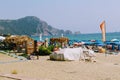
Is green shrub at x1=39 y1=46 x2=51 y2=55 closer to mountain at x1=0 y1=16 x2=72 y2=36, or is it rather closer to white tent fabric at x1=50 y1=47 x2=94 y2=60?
white tent fabric at x1=50 y1=47 x2=94 y2=60

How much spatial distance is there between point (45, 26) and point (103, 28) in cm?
16154

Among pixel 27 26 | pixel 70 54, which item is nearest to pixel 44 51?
pixel 70 54

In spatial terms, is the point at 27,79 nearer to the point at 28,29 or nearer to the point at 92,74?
the point at 92,74

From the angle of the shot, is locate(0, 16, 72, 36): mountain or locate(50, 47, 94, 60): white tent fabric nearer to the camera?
locate(50, 47, 94, 60): white tent fabric

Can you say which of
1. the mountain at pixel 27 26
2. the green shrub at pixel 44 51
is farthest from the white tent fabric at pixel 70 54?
the mountain at pixel 27 26

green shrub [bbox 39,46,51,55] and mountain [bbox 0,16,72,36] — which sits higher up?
mountain [bbox 0,16,72,36]

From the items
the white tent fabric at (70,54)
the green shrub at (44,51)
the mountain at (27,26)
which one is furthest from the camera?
the mountain at (27,26)

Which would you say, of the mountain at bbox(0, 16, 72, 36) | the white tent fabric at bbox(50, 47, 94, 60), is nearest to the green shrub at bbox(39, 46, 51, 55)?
the white tent fabric at bbox(50, 47, 94, 60)

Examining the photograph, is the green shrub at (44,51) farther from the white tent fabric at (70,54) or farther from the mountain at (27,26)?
the mountain at (27,26)

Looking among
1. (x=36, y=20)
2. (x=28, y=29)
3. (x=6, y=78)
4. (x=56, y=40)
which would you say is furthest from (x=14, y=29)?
(x=6, y=78)

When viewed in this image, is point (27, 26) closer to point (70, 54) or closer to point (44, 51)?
point (44, 51)

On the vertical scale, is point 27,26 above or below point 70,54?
above

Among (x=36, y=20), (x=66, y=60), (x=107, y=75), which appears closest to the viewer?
(x=107, y=75)

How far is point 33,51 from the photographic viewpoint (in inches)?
978
